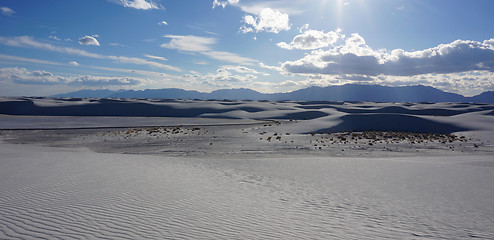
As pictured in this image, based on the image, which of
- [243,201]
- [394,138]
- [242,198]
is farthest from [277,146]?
[243,201]

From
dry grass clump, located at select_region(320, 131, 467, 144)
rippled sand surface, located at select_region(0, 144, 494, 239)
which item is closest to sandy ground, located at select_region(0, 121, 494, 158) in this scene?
dry grass clump, located at select_region(320, 131, 467, 144)

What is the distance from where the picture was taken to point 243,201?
7258 mm

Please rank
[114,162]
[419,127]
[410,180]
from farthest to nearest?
[419,127], [114,162], [410,180]

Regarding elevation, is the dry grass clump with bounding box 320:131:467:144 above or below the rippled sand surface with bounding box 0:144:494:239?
above

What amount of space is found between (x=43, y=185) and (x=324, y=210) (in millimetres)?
7524

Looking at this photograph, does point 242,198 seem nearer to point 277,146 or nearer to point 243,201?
point 243,201

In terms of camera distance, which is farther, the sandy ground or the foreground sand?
the sandy ground

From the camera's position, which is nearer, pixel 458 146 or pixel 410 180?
pixel 410 180

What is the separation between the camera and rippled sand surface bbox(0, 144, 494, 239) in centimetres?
532

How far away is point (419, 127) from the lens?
30719 mm

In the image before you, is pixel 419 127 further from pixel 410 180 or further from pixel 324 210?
pixel 324 210

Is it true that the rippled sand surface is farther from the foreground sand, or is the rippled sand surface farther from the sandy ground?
the sandy ground

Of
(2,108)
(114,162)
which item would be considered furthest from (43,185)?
(2,108)

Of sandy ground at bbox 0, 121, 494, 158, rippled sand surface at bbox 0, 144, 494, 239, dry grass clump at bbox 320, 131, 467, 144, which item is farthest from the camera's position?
dry grass clump at bbox 320, 131, 467, 144
